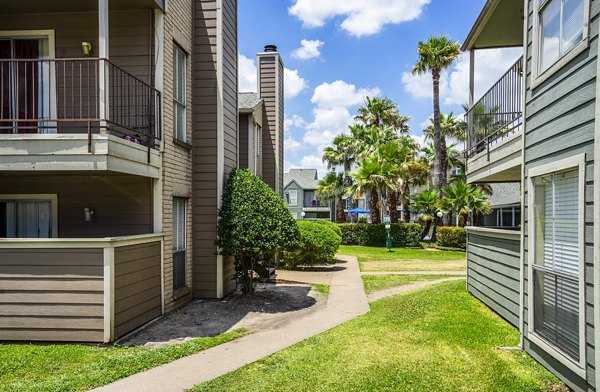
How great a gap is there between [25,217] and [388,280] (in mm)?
9829

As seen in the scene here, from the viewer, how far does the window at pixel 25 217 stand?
8.84 m

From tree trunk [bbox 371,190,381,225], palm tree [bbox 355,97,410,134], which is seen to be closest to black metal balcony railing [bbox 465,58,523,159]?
tree trunk [bbox 371,190,381,225]

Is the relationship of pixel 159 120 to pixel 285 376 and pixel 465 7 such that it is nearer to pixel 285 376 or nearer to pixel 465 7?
pixel 285 376

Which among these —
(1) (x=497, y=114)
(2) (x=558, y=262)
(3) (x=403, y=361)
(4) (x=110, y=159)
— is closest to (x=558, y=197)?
(2) (x=558, y=262)

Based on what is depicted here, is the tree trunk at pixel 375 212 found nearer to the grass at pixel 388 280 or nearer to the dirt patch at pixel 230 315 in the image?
the grass at pixel 388 280

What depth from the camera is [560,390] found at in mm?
5004

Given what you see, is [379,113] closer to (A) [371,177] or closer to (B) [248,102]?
(A) [371,177]

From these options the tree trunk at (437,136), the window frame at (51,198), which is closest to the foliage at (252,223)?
the window frame at (51,198)

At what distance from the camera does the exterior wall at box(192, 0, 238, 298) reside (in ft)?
34.1

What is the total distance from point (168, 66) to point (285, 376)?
6420 mm

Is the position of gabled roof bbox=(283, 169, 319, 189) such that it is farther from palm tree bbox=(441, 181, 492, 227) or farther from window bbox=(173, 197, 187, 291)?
window bbox=(173, 197, 187, 291)

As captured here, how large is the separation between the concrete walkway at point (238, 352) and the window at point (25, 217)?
4.60 m

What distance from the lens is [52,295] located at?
22.1 ft

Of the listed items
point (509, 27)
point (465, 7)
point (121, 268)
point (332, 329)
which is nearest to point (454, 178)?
point (465, 7)
